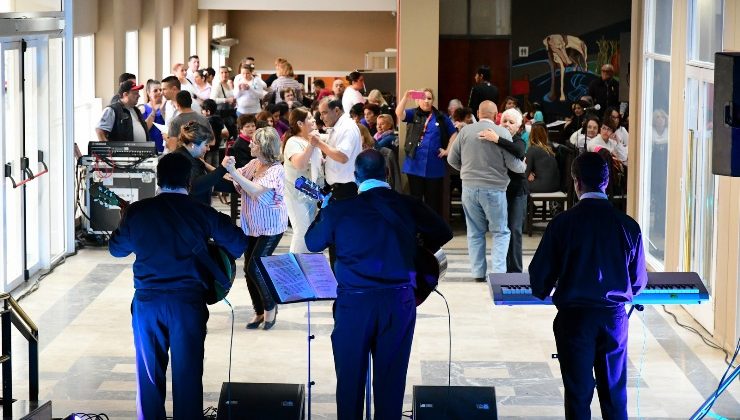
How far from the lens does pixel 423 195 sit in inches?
549

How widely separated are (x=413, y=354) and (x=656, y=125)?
4163 millimetres

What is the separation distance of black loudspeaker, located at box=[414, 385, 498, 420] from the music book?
29.2 inches

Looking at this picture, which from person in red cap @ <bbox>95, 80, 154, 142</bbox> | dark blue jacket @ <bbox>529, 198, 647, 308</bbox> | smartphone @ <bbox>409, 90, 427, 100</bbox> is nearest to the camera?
dark blue jacket @ <bbox>529, 198, 647, 308</bbox>

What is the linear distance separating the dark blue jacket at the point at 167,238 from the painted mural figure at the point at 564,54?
50.0ft

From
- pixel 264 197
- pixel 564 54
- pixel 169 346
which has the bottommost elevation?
pixel 169 346

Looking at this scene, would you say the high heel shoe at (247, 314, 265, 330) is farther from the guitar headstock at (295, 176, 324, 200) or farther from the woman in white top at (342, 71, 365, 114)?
the woman in white top at (342, 71, 365, 114)

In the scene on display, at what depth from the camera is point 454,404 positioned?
23.2 ft

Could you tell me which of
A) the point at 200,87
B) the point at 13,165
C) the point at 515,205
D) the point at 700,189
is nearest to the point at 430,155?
the point at 515,205

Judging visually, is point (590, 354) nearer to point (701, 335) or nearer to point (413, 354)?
point (413, 354)

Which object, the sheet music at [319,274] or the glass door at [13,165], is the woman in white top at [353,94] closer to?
the glass door at [13,165]

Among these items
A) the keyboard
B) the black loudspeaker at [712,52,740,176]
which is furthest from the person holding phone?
the black loudspeaker at [712,52,740,176]

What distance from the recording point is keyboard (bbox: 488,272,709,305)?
23.3ft

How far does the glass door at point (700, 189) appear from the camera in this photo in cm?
1016

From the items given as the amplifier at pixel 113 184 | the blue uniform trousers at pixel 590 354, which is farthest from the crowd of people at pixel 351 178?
the blue uniform trousers at pixel 590 354
